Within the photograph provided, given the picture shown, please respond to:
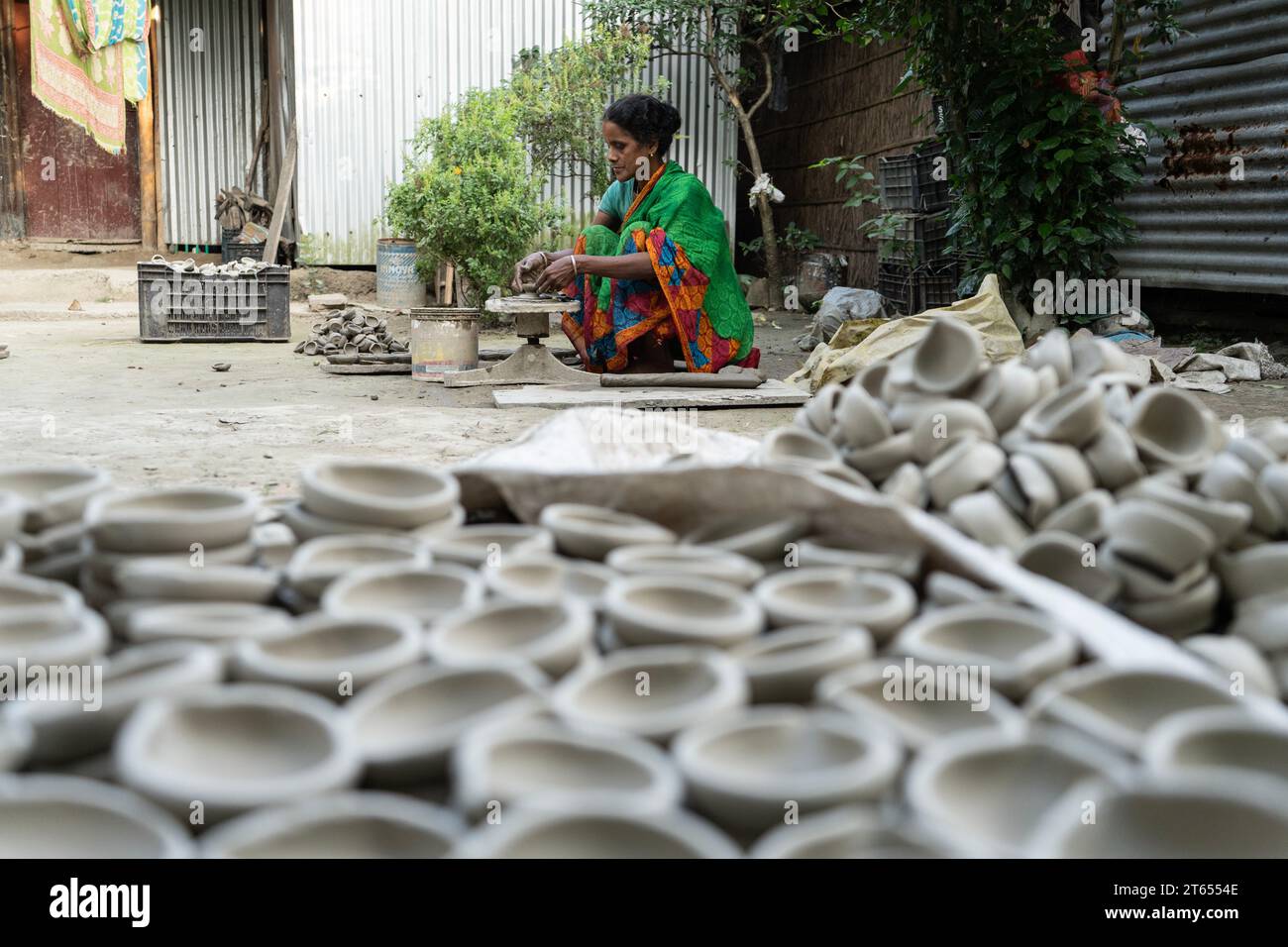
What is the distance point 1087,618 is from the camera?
1737mm

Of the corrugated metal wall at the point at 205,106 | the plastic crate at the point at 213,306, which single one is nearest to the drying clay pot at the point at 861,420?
the plastic crate at the point at 213,306

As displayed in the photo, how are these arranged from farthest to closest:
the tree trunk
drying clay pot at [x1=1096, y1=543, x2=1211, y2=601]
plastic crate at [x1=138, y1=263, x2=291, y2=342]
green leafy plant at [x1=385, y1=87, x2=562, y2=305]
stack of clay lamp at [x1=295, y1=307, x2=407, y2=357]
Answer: the tree trunk → green leafy plant at [x1=385, y1=87, x2=562, y2=305] → plastic crate at [x1=138, y1=263, x2=291, y2=342] → stack of clay lamp at [x1=295, y1=307, x2=407, y2=357] → drying clay pot at [x1=1096, y1=543, x2=1211, y2=601]

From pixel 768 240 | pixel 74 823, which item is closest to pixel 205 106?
pixel 768 240

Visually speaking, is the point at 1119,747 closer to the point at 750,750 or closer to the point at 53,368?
the point at 750,750

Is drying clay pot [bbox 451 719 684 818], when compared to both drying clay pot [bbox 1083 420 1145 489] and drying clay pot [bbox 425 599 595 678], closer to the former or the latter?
drying clay pot [bbox 425 599 595 678]

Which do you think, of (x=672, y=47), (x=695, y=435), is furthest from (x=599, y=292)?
(x=672, y=47)

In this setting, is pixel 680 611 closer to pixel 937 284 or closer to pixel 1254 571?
pixel 1254 571

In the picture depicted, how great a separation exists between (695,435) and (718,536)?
3.30ft

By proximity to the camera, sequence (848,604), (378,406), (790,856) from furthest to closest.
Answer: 1. (378,406)
2. (848,604)
3. (790,856)

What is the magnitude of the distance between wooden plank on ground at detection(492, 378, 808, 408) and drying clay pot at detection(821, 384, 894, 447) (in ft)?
10.1

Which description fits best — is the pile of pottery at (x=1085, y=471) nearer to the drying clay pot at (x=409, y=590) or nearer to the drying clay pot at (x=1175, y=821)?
the drying clay pot at (x=1175, y=821)

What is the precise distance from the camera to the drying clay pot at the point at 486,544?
2049mm

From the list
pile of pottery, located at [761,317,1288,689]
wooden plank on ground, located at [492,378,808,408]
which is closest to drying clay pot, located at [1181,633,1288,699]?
pile of pottery, located at [761,317,1288,689]

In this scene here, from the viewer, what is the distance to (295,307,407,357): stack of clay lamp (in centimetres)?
755
